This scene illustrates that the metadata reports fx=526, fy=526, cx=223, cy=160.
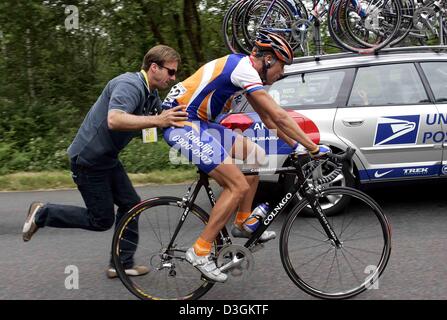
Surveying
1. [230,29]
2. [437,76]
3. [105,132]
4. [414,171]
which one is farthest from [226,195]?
[230,29]

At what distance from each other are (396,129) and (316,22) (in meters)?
2.25

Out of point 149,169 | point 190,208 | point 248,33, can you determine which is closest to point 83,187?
point 190,208

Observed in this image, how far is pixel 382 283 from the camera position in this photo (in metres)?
3.96

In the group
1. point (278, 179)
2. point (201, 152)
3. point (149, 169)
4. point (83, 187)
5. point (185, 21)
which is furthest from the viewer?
point (185, 21)

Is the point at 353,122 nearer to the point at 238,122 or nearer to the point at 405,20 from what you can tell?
the point at 238,122

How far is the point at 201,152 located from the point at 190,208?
0.43m

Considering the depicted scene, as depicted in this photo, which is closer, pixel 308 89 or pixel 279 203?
pixel 279 203

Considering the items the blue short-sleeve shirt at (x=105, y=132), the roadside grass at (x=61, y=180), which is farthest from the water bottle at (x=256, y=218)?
the roadside grass at (x=61, y=180)

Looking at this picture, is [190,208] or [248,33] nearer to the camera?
[190,208]

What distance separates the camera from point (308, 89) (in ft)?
19.0

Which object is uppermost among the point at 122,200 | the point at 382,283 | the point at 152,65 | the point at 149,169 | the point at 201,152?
the point at 152,65

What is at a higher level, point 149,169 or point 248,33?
point 248,33

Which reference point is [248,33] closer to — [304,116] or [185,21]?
[304,116]

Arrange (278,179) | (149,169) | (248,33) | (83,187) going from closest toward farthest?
(83,187) → (278,179) → (248,33) → (149,169)
